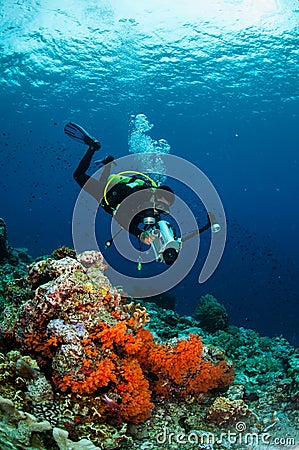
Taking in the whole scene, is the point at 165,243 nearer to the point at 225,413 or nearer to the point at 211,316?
the point at 225,413

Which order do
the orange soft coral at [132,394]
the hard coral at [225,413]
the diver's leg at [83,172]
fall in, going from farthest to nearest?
the diver's leg at [83,172] → the hard coral at [225,413] → the orange soft coral at [132,394]

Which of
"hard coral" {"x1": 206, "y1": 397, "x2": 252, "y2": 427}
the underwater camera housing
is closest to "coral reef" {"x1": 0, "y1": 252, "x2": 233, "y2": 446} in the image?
"hard coral" {"x1": 206, "y1": 397, "x2": 252, "y2": 427}

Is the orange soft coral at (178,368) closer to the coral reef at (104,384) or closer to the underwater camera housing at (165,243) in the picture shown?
the coral reef at (104,384)

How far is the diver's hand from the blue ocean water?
7.22 m

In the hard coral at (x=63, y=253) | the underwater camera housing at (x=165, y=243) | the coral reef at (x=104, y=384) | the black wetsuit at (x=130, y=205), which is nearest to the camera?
the coral reef at (x=104, y=384)

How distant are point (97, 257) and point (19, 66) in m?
24.9

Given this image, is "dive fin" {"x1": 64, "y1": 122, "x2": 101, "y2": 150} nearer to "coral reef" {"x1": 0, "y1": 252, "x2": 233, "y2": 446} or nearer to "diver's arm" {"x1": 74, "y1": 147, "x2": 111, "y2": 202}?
"diver's arm" {"x1": 74, "y1": 147, "x2": 111, "y2": 202}

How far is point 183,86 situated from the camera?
2788cm

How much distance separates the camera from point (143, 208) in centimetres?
632

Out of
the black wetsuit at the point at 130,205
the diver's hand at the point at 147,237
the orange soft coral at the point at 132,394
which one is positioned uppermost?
the black wetsuit at the point at 130,205

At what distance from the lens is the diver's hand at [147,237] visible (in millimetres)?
5866

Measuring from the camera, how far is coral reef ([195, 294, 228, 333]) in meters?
12.0

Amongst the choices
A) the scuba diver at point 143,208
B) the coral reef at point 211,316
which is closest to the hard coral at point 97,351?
the scuba diver at point 143,208

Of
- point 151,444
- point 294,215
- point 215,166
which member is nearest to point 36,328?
point 151,444
